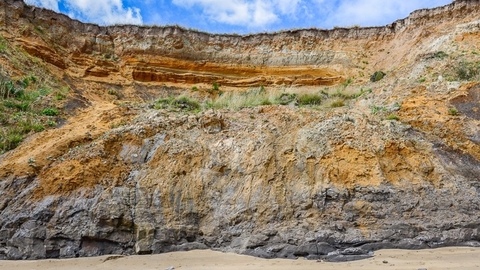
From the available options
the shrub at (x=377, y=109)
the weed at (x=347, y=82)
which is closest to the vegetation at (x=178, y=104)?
the shrub at (x=377, y=109)

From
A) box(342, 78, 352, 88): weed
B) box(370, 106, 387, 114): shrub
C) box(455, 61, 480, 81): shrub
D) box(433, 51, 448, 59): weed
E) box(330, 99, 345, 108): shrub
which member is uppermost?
box(342, 78, 352, 88): weed

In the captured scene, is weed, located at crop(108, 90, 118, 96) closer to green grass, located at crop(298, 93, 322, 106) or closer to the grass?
the grass

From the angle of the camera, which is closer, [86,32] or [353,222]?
[353,222]

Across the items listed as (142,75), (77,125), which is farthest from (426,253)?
(142,75)

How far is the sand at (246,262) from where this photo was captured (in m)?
5.98

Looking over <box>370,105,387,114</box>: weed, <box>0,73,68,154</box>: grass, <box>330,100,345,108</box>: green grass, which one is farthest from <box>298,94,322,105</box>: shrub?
<box>0,73,68,154</box>: grass

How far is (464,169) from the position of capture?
330 inches

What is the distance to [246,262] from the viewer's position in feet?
21.1

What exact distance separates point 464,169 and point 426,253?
2868 mm

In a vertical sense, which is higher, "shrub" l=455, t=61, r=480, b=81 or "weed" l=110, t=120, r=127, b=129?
"shrub" l=455, t=61, r=480, b=81

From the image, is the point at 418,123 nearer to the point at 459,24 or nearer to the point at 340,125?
the point at 340,125

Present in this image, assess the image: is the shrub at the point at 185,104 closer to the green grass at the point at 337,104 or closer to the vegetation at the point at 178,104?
the vegetation at the point at 178,104

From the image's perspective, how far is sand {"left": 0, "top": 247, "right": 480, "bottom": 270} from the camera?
5.98 meters

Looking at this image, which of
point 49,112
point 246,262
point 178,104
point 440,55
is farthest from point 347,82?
point 246,262
